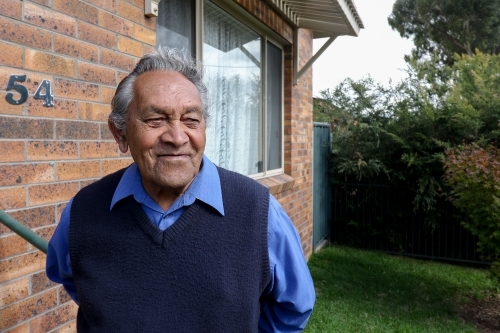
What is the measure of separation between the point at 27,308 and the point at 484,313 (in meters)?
4.93

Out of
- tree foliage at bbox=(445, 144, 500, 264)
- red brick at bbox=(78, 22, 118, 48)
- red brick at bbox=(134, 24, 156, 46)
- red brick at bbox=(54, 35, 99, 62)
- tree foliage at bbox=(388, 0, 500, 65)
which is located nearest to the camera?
red brick at bbox=(54, 35, 99, 62)

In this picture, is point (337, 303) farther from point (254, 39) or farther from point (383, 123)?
point (383, 123)

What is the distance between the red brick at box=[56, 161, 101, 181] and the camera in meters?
2.29

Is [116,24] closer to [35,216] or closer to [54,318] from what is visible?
[35,216]

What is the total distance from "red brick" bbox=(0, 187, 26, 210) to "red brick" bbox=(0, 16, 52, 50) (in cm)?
61

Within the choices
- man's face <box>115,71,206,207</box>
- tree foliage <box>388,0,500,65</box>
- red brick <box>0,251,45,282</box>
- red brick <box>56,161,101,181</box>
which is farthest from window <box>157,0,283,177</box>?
tree foliage <box>388,0,500,65</box>

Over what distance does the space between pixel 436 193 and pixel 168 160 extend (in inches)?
257

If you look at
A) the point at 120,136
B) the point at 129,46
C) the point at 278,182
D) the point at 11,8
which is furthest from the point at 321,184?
the point at 120,136

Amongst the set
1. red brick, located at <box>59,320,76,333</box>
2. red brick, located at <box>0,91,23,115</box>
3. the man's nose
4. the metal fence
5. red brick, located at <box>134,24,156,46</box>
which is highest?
red brick, located at <box>134,24,156,46</box>

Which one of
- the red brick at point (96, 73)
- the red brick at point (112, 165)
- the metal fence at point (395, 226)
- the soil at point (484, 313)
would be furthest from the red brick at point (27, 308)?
the metal fence at point (395, 226)

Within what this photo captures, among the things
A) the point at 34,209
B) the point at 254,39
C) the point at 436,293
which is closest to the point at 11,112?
the point at 34,209

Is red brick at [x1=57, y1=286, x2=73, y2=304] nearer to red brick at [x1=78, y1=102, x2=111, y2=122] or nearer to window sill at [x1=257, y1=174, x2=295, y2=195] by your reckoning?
red brick at [x1=78, y1=102, x2=111, y2=122]

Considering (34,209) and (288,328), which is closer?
(288,328)

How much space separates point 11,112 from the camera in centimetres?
200
